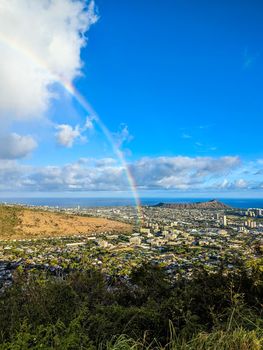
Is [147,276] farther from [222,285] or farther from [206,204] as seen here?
[206,204]

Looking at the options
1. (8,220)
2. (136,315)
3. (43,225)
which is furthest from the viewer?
(43,225)

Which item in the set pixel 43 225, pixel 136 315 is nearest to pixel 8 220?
pixel 43 225

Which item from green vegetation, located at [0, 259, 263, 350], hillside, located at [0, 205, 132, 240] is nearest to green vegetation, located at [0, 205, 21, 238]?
hillside, located at [0, 205, 132, 240]

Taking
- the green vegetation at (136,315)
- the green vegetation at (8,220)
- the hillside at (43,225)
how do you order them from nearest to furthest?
1. the green vegetation at (136,315)
2. the green vegetation at (8,220)
3. the hillside at (43,225)

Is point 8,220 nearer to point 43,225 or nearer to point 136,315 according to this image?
point 43,225

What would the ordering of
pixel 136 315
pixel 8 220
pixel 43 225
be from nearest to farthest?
pixel 136 315
pixel 8 220
pixel 43 225

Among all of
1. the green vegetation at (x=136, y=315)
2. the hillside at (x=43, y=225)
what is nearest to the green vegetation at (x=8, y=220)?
the hillside at (x=43, y=225)

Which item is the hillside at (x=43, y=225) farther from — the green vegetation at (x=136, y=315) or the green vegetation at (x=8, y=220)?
the green vegetation at (x=136, y=315)

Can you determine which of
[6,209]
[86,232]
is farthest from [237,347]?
[6,209]
